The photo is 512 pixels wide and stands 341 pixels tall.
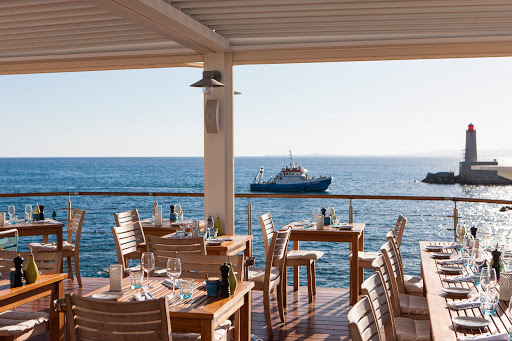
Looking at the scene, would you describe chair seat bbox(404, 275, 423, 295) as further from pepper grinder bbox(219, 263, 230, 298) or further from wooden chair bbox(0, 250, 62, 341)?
wooden chair bbox(0, 250, 62, 341)

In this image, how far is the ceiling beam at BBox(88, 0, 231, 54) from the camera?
4.19m

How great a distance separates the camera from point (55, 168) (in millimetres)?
57812

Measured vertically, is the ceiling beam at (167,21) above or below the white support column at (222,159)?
above

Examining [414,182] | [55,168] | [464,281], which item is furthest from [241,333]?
[55,168]

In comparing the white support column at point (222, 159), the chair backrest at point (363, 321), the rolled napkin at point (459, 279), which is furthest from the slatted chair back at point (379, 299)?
the white support column at point (222, 159)

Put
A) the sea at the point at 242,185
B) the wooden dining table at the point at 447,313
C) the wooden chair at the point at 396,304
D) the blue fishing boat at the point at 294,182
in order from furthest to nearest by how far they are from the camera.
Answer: the blue fishing boat at the point at 294,182
the sea at the point at 242,185
the wooden chair at the point at 396,304
the wooden dining table at the point at 447,313

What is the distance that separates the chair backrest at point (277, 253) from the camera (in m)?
4.93

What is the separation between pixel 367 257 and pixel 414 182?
51.4 m

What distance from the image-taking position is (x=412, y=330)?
3527mm

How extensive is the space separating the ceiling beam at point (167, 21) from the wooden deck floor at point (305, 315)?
273cm

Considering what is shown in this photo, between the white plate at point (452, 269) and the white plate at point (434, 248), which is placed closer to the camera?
the white plate at point (452, 269)

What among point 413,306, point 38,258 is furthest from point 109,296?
point 413,306

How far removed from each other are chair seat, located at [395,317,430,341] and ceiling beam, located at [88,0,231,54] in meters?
2.88

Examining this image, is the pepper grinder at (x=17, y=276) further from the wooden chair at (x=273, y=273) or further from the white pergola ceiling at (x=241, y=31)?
the wooden chair at (x=273, y=273)
